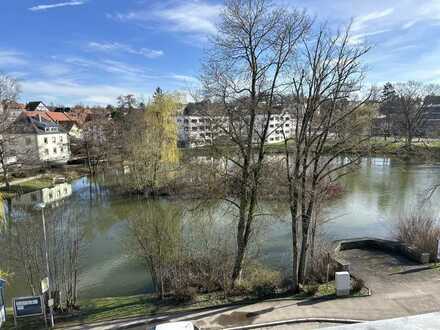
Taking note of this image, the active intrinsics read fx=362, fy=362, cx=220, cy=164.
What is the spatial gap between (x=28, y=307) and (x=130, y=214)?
50.3 feet

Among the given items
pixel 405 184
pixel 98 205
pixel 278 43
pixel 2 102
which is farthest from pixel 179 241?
pixel 405 184

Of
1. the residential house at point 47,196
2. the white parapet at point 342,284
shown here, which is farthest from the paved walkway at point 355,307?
the residential house at point 47,196

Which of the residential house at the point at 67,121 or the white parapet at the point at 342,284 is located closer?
the white parapet at the point at 342,284

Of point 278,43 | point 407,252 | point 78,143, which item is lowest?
point 407,252

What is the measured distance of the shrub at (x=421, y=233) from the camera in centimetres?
1648

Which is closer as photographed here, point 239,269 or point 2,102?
point 239,269

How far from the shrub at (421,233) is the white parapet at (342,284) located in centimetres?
571

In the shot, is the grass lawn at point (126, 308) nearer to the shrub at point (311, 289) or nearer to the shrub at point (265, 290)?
the shrub at point (311, 289)

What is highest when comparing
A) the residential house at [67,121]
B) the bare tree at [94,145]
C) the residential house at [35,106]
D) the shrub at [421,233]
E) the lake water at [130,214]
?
the residential house at [35,106]

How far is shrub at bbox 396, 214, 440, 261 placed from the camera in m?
16.5

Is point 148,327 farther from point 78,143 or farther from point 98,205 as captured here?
point 78,143

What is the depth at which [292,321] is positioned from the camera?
11016mm

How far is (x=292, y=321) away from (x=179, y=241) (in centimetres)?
714

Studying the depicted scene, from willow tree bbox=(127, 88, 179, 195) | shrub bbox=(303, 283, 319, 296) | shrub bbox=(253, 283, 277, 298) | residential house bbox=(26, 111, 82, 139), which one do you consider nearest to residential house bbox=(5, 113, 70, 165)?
residential house bbox=(26, 111, 82, 139)
